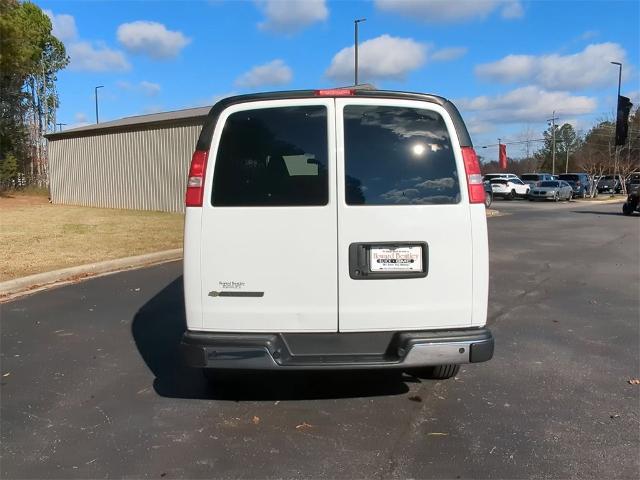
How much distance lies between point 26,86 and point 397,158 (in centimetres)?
4557

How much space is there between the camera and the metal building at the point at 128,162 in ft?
70.8

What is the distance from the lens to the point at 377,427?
11.7ft

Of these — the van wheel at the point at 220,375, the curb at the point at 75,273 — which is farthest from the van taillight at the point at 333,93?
the curb at the point at 75,273

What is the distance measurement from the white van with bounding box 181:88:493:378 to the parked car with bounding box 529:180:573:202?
36994 millimetres

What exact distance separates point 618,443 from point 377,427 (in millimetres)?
1429

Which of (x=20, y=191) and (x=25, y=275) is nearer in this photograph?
(x=25, y=275)

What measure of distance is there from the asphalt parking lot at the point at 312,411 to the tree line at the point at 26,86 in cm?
2610

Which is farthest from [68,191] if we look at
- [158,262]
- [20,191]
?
[158,262]

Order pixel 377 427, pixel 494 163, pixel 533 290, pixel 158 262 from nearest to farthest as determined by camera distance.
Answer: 1. pixel 377 427
2. pixel 533 290
3. pixel 158 262
4. pixel 494 163

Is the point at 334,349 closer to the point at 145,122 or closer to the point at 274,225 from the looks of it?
the point at 274,225

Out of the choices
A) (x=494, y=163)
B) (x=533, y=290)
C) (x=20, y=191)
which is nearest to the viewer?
(x=533, y=290)

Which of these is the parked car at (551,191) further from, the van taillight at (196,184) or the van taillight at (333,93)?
the van taillight at (196,184)

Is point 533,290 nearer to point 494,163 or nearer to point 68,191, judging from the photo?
point 68,191

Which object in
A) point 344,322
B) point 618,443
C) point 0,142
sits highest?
point 0,142
